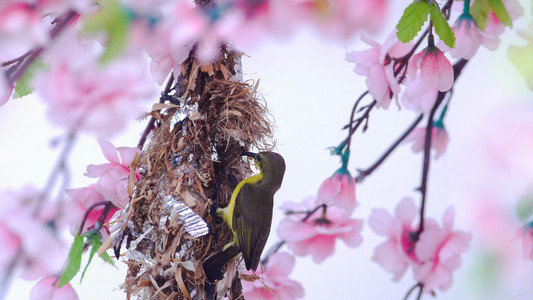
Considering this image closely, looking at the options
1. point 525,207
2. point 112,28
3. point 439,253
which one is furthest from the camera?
point 439,253

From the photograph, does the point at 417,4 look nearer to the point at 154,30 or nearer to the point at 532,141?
the point at 154,30

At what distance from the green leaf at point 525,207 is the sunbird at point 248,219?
398 millimetres

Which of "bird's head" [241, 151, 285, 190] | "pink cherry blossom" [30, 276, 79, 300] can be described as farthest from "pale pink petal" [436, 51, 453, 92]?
"pink cherry blossom" [30, 276, 79, 300]

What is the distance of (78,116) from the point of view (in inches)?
21.9

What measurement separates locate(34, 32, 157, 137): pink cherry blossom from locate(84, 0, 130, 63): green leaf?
0.60ft

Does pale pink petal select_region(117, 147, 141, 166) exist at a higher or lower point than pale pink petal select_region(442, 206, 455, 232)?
higher

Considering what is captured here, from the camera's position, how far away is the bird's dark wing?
27.0 inches

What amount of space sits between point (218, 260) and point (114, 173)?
23 cm

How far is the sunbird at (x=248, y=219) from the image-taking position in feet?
2.25

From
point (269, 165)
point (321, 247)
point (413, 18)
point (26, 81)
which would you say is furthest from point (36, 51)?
point (321, 247)

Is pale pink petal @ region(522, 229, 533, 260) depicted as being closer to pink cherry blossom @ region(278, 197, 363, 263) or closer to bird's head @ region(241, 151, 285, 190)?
pink cherry blossom @ region(278, 197, 363, 263)

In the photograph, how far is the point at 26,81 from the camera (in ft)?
2.36

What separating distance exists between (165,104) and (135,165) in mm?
96

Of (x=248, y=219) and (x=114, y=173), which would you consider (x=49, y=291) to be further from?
(x=248, y=219)
